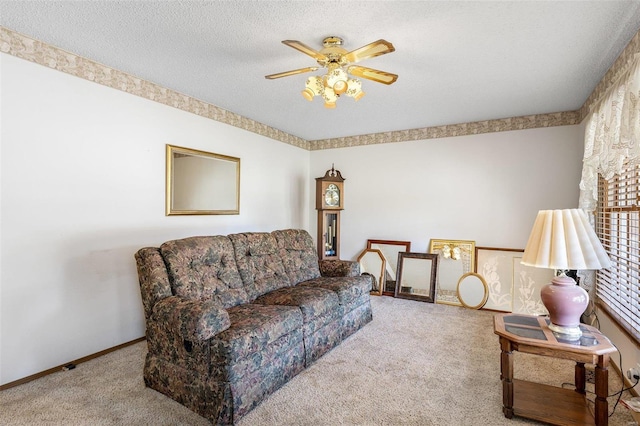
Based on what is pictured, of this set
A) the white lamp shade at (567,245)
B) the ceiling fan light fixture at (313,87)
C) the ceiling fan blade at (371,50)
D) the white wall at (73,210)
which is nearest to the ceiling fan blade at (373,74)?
the ceiling fan blade at (371,50)

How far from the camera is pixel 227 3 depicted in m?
1.93

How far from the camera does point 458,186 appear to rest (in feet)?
14.9

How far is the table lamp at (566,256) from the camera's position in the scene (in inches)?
72.8

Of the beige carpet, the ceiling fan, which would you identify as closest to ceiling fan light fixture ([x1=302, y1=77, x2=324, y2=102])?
the ceiling fan

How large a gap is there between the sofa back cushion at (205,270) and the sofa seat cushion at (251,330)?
0.17m

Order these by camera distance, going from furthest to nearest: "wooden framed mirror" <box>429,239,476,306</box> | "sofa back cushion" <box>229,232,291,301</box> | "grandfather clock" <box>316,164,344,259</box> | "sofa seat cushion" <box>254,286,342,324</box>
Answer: "grandfather clock" <box>316,164,344,259</box>, "wooden framed mirror" <box>429,239,476,306</box>, "sofa back cushion" <box>229,232,291,301</box>, "sofa seat cushion" <box>254,286,342,324</box>

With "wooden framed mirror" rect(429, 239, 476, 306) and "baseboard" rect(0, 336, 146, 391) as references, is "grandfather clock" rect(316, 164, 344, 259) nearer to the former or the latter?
"wooden framed mirror" rect(429, 239, 476, 306)

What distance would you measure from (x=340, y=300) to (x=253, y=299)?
801 millimetres

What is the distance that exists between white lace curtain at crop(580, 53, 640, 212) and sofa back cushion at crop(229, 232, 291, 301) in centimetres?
277

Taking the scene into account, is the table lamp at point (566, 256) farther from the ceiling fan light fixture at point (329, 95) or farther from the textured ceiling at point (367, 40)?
the ceiling fan light fixture at point (329, 95)

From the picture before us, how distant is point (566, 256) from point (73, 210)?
349cm

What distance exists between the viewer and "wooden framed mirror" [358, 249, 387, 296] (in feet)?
15.7

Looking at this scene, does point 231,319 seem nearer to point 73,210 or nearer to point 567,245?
point 73,210

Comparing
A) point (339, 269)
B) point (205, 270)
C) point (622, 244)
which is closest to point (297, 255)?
point (339, 269)
